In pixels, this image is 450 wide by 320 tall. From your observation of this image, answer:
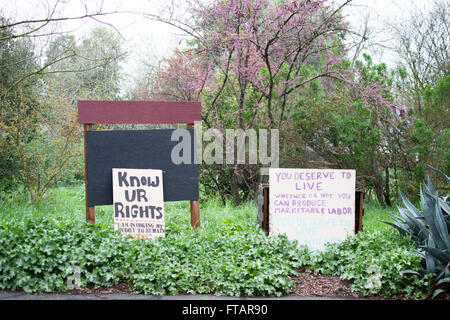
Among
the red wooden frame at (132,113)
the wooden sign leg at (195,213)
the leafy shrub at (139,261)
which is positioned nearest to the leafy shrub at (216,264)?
the leafy shrub at (139,261)

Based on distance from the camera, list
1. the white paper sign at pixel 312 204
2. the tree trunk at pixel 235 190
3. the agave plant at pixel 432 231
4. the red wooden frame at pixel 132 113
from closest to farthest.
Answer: the agave plant at pixel 432 231 < the white paper sign at pixel 312 204 < the red wooden frame at pixel 132 113 < the tree trunk at pixel 235 190

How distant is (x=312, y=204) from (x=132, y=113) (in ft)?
7.98

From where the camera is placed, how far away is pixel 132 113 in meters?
5.28

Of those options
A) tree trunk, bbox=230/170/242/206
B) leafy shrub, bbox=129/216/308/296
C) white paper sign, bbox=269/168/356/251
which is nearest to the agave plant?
white paper sign, bbox=269/168/356/251

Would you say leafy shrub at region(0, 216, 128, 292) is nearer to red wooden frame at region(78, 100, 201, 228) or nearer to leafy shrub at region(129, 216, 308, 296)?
leafy shrub at region(129, 216, 308, 296)

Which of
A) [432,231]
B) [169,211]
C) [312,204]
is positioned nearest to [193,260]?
[312,204]

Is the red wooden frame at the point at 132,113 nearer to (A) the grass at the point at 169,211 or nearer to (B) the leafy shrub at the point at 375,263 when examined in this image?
(A) the grass at the point at 169,211

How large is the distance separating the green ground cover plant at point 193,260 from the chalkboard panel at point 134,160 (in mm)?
552

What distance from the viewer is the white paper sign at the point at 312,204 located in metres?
5.01

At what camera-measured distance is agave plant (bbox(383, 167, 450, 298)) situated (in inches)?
147

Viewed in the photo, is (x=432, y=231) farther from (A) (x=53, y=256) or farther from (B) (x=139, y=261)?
(A) (x=53, y=256)

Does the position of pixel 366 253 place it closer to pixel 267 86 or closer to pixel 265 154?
pixel 265 154

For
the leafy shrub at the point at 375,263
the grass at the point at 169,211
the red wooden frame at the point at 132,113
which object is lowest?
the leafy shrub at the point at 375,263

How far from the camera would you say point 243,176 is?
7906mm
